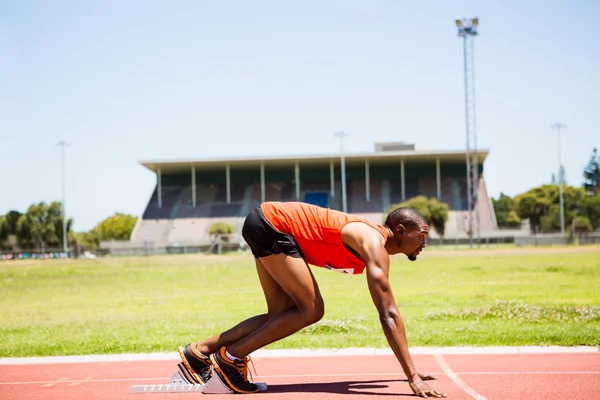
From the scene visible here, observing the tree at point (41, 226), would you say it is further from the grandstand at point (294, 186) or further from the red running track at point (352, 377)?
the red running track at point (352, 377)

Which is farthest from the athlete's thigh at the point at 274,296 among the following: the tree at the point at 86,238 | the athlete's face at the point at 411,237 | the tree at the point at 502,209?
the tree at the point at 502,209

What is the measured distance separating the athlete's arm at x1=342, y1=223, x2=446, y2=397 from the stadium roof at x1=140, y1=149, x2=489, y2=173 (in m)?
76.0

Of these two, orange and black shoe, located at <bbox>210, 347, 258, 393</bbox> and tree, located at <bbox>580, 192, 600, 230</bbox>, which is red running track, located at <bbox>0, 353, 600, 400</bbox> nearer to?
orange and black shoe, located at <bbox>210, 347, 258, 393</bbox>

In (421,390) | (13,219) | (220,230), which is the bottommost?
(421,390)

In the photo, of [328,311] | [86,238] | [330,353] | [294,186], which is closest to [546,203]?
[294,186]

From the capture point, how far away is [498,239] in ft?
211

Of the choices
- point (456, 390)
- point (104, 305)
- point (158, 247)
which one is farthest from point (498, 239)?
point (456, 390)

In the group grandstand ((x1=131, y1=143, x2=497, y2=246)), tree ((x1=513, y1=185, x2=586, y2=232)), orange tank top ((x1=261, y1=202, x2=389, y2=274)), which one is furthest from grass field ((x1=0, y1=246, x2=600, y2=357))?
tree ((x1=513, y1=185, x2=586, y2=232))

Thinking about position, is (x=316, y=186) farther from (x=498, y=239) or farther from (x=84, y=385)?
(x=84, y=385)

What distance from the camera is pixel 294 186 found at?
8612 cm

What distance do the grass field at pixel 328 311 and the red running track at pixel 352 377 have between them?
Result: 122cm

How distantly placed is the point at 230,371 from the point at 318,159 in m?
77.5

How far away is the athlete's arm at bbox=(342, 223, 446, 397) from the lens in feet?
17.3

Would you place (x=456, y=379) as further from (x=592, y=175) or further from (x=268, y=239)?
(x=592, y=175)
